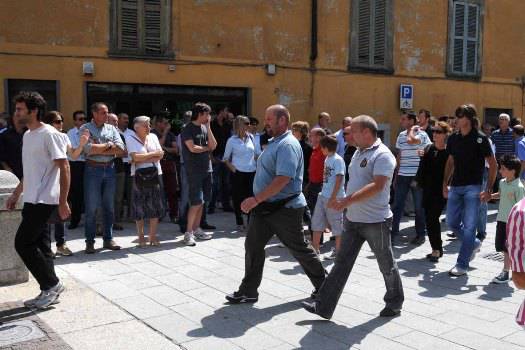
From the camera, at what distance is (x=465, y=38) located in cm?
1538

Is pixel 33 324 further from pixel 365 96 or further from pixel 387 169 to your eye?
pixel 365 96

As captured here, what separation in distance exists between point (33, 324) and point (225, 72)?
8209 mm

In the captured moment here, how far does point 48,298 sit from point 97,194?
7.62 feet

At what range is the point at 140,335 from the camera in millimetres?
4457

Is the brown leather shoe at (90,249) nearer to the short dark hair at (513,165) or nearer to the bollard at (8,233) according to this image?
the bollard at (8,233)

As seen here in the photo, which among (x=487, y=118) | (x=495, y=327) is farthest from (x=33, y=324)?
(x=487, y=118)

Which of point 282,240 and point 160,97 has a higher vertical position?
point 160,97

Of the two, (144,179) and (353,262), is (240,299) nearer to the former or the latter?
(353,262)

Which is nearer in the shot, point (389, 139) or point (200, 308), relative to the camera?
point (200, 308)

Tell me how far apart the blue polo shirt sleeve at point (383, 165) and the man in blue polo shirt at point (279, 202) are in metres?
0.69

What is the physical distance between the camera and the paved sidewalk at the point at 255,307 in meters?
4.38

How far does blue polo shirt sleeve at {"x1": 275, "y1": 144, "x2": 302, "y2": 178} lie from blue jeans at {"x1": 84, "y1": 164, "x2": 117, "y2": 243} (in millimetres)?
3145

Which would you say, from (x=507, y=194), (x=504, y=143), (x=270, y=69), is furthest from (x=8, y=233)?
(x=504, y=143)

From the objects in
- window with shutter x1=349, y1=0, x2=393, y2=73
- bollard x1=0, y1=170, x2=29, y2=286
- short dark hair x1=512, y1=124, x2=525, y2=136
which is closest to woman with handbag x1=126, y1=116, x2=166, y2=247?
bollard x1=0, y1=170, x2=29, y2=286
